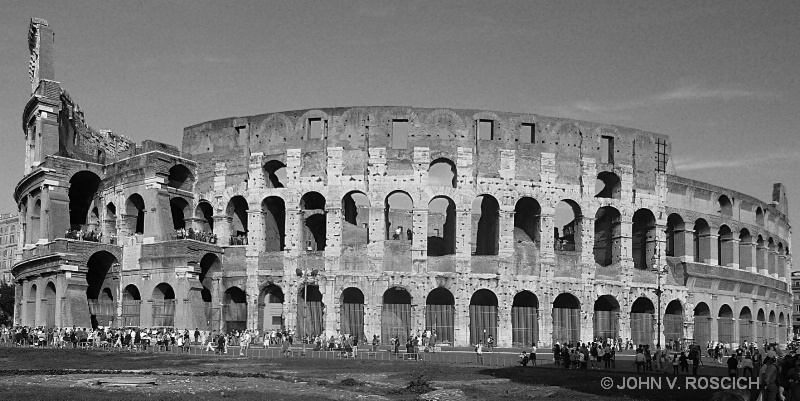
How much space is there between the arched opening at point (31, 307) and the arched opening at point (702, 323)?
3950 cm

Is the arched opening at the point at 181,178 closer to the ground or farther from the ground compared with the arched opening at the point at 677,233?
farther from the ground

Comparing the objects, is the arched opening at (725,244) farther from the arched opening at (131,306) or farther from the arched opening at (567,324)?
the arched opening at (131,306)

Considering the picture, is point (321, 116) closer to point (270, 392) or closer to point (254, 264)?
point (254, 264)

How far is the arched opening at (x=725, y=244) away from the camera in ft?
176

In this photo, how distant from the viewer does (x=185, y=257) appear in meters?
45.3

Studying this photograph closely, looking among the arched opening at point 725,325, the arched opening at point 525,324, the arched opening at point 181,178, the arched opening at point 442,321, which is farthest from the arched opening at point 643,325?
the arched opening at point 181,178

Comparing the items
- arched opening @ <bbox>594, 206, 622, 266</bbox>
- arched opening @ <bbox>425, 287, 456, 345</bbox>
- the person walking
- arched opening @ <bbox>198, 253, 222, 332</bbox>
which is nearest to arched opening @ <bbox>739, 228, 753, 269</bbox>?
arched opening @ <bbox>594, 206, 622, 266</bbox>

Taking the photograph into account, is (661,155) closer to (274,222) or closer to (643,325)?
(643,325)

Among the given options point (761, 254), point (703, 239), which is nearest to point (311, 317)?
point (703, 239)

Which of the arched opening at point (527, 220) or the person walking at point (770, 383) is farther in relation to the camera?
the arched opening at point (527, 220)

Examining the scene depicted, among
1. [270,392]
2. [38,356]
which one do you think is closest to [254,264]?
[38,356]

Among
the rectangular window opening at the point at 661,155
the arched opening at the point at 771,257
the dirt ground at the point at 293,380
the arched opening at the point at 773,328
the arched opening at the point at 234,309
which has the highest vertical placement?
the rectangular window opening at the point at 661,155

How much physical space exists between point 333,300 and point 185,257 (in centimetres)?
824

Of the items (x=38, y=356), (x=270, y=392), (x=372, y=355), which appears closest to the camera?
(x=270, y=392)
